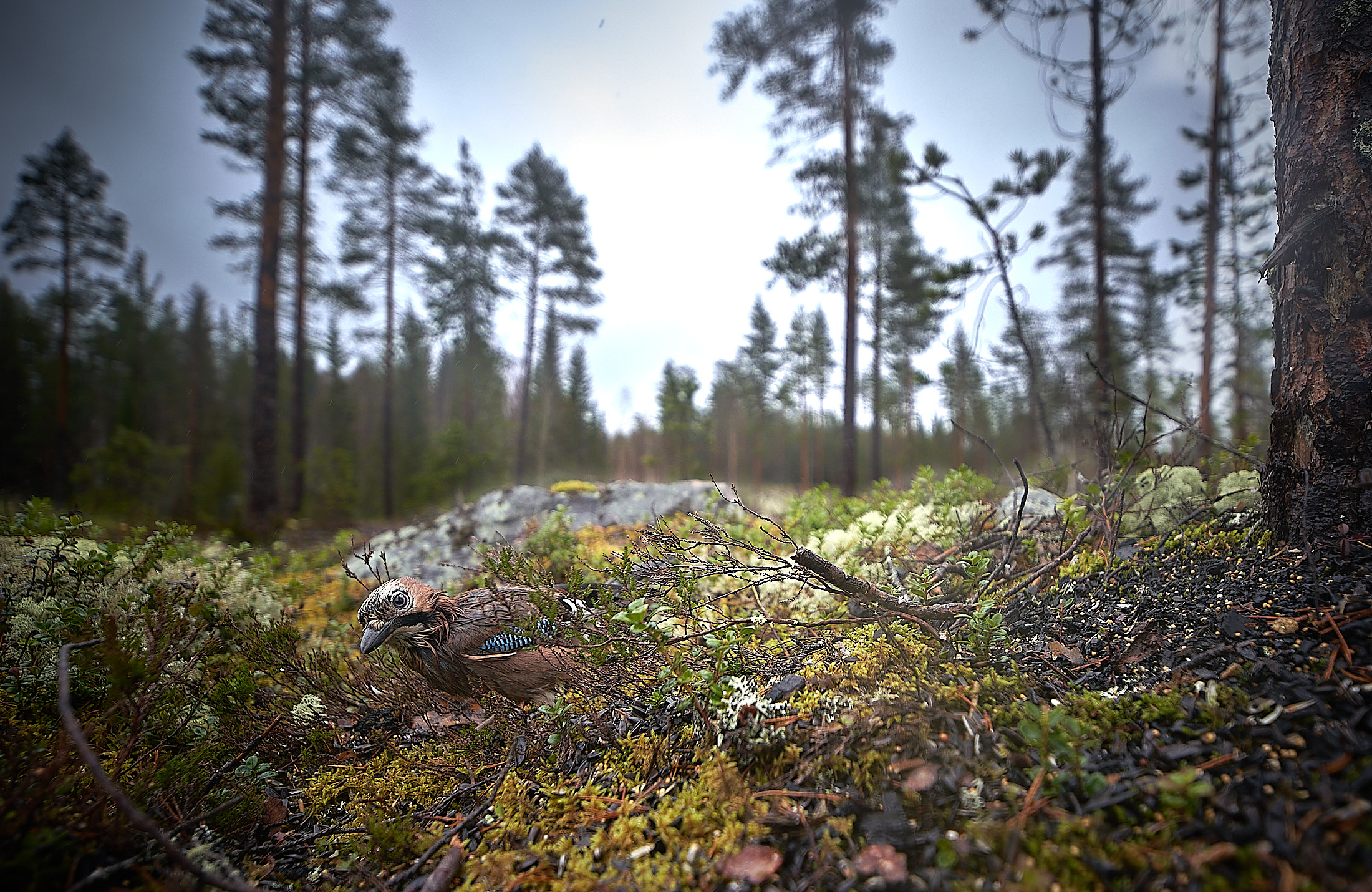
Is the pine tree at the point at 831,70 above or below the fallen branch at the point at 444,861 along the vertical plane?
Answer: above

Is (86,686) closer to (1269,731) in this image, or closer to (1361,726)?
(1269,731)

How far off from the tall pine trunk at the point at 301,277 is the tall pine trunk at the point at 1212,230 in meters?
17.4

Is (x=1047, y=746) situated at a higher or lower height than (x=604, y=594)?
lower

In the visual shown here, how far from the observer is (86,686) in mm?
2164

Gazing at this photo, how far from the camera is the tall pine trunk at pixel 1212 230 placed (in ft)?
30.8

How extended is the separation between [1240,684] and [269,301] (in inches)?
453

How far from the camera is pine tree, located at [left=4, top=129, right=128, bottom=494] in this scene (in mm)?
14734

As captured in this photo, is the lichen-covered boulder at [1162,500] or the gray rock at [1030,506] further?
the gray rock at [1030,506]

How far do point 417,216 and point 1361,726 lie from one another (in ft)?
62.5

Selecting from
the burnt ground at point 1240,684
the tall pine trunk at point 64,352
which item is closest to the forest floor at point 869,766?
the burnt ground at point 1240,684

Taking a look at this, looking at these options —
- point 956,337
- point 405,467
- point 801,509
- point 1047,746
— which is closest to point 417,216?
point 405,467

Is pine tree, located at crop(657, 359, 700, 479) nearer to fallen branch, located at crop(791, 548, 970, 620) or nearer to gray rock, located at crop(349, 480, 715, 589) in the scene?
gray rock, located at crop(349, 480, 715, 589)

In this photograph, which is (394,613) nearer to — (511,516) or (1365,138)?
(1365,138)

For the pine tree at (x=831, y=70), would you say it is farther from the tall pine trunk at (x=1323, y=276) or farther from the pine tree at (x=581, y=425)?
the pine tree at (x=581, y=425)
